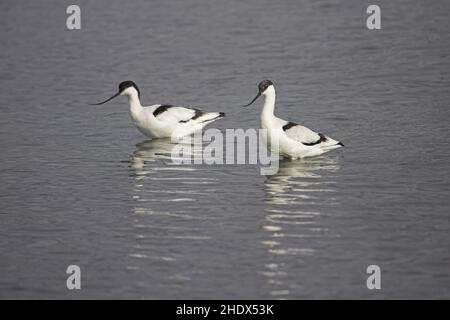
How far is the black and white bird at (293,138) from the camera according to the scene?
16.5 meters

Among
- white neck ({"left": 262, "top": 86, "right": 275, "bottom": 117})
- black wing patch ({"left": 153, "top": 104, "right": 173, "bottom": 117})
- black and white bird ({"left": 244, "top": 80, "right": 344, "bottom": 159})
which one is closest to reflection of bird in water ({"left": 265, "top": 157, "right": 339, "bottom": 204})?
black and white bird ({"left": 244, "top": 80, "right": 344, "bottom": 159})

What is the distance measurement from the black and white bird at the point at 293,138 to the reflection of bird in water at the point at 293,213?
0.18 meters

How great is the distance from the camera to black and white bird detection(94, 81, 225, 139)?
60.9ft

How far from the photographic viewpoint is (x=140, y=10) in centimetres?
2783

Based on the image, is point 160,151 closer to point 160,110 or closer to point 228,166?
point 160,110

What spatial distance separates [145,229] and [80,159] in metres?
4.02

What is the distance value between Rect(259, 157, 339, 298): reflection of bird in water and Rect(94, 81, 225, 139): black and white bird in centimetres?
260

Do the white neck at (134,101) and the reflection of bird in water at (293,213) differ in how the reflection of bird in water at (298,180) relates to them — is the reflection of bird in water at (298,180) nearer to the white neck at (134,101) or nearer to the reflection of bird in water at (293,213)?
the reflection of bird in water at (293,213)

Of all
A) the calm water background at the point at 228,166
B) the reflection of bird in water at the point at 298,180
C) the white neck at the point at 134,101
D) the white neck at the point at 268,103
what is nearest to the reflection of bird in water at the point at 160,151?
the calm water background at the point at 228,166

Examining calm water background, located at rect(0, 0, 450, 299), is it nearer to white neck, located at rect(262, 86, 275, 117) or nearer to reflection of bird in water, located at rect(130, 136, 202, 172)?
reflection of bird in water, located at rect(130, 136, 202, 172)

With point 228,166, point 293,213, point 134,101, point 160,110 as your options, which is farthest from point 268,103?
point 293,213

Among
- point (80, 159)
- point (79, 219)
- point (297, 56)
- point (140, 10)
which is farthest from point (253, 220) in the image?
point (140, 10)

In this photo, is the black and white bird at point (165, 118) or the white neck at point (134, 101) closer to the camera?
the black and white bird at point (165, 118)
